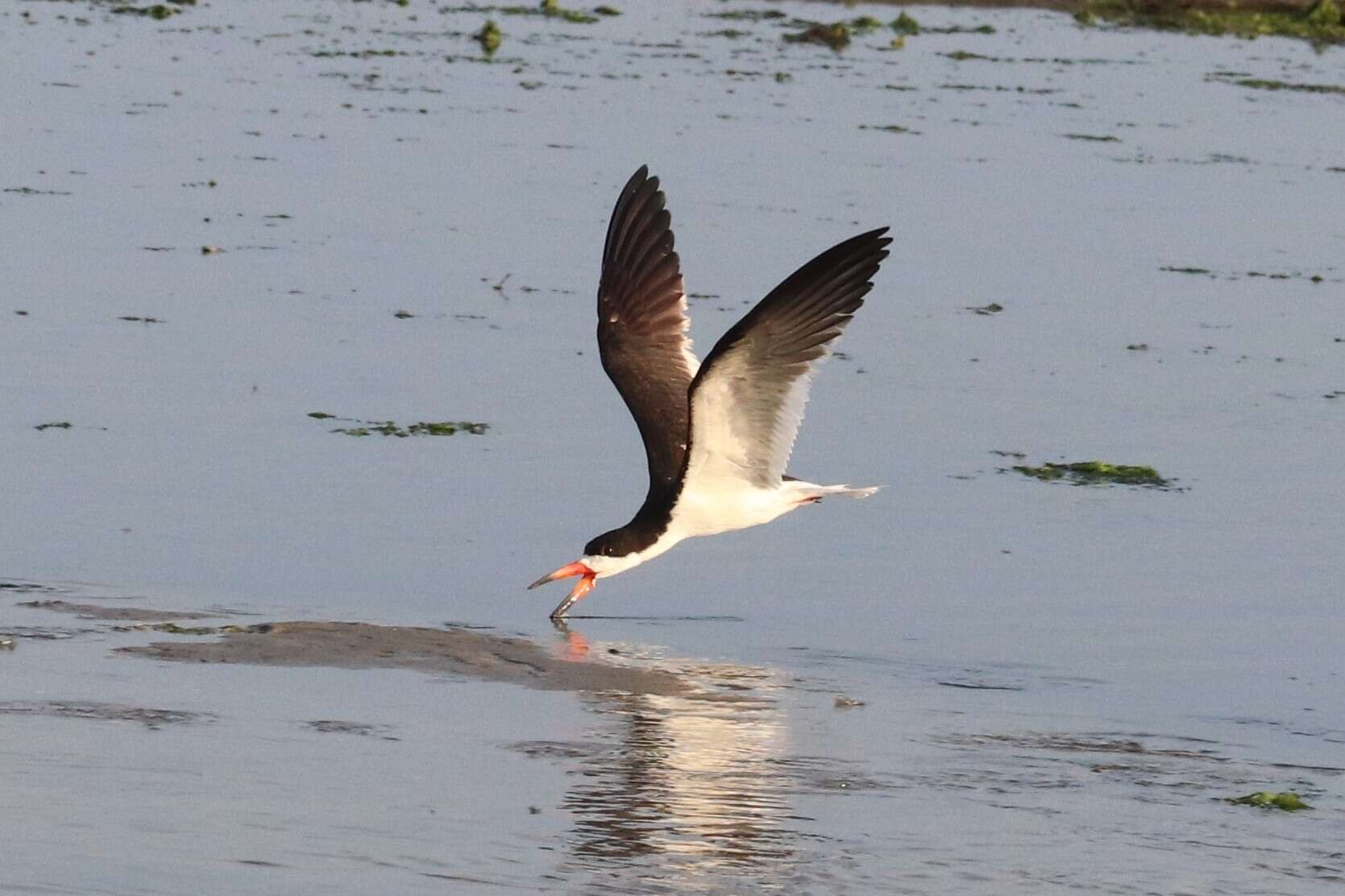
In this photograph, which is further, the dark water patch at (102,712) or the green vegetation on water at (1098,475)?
the green vegetation on water at (1098,475)

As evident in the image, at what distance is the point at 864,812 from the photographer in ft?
23.5

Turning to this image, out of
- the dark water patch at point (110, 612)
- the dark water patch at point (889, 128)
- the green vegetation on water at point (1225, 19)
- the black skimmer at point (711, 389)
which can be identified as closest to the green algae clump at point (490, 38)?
the dark water patch at point (889, 128)

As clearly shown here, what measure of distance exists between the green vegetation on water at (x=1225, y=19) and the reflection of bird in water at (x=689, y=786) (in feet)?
94.7

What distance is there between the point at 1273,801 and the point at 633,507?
3.95m

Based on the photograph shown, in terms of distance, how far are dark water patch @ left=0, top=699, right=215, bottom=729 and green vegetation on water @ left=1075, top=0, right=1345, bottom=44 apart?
98.6 ft

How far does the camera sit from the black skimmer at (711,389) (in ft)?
29.5

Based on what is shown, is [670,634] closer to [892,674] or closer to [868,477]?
[892,674]

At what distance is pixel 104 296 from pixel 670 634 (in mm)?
5776

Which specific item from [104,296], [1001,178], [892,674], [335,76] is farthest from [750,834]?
[335,76]

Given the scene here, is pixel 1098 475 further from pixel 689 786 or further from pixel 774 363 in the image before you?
pixel 689 786

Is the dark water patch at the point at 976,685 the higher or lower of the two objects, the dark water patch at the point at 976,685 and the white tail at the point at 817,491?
the lower

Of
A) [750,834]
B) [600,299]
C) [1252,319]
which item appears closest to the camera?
[750,834]

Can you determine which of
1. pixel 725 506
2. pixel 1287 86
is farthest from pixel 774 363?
pixel 1287 86

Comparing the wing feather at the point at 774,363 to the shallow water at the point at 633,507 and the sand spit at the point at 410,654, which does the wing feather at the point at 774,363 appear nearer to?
the shallow water at the point at 633,507
